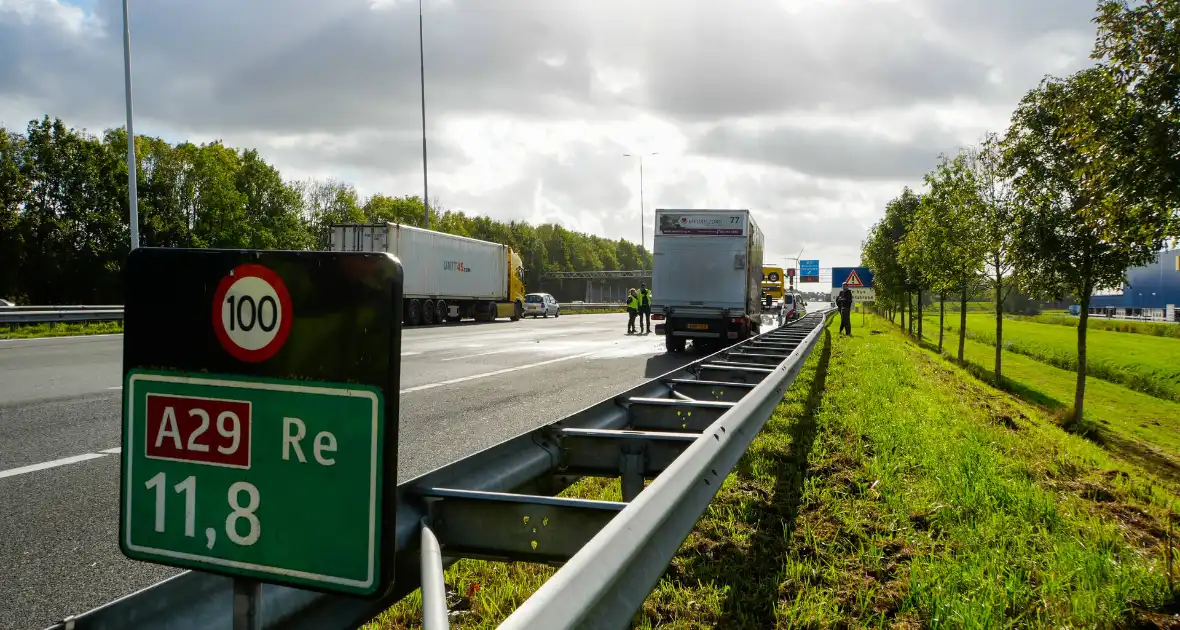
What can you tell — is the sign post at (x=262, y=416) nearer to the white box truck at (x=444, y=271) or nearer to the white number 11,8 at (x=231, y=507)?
the white number 11,8 at (x=231, y=507)

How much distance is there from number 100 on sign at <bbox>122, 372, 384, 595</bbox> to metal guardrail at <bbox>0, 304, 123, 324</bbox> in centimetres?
2522

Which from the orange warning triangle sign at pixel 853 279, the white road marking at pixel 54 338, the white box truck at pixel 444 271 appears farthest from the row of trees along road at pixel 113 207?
the orange warning triangle sign at pixel 853 279

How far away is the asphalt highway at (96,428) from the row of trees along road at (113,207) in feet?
88.1

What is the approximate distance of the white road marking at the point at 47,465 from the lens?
5.49 meters

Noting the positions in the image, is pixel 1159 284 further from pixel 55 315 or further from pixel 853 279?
pixel 55 315

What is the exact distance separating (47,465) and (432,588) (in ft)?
17.9

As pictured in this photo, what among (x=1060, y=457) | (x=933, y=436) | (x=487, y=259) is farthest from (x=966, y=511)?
(x=487, y=259)

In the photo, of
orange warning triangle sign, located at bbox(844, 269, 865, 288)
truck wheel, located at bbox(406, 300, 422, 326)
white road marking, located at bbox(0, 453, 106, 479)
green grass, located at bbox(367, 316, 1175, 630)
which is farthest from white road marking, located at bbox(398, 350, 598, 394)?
orange warning triangle sign, located at bbox(844, 269, 865, 288)

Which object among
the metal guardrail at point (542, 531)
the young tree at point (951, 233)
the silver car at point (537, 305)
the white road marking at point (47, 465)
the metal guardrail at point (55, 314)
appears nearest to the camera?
the metal guardrail at point (542, 531)

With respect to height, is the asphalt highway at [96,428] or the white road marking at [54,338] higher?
the asphalt highway at [96,428]

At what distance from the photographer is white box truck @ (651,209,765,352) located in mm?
19734

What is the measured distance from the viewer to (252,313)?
4.67ft

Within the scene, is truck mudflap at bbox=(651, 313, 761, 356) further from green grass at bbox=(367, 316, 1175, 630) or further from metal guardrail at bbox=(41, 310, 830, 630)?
metal guardrail at bbox=(41, 310, 830, 630)

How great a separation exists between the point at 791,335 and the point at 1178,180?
17.1ft
